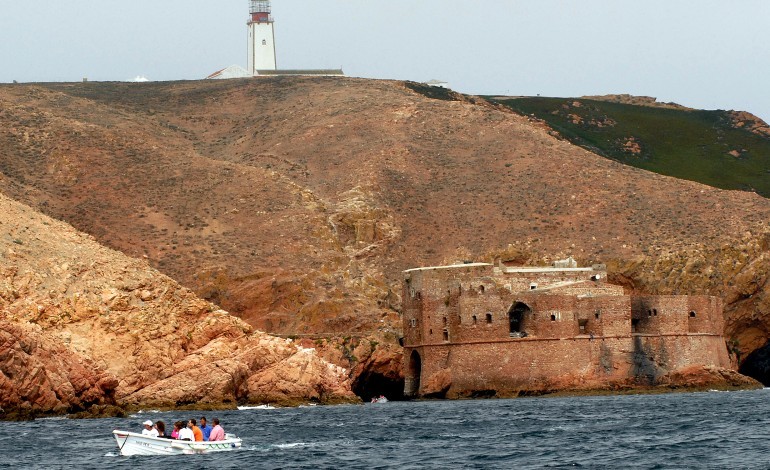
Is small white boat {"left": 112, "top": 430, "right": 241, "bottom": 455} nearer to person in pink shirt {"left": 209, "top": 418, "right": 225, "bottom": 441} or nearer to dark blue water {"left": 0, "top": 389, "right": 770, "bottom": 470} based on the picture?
person in pink shirt {"left": 209, "top": 418, "right": 225, "bottom": 441}

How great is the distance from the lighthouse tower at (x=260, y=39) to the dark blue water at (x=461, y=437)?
64507mm

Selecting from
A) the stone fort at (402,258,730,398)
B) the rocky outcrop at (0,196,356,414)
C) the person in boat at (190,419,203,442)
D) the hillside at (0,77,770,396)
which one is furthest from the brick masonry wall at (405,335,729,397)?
the person in boat at (190,419,203,442)

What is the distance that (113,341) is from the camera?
269ft

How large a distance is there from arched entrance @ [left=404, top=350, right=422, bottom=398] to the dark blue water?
1157cm

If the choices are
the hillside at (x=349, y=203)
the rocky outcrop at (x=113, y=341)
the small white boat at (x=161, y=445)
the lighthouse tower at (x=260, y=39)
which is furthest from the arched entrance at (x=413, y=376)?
the lighthouse tower at (x=260, y=39)

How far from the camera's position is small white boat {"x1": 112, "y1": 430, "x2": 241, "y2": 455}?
6094cm

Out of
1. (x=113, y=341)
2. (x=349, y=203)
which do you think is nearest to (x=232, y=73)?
(x=349, y=203)

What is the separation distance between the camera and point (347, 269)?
10962 centimetres

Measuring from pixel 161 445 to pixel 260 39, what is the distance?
93.6 meters

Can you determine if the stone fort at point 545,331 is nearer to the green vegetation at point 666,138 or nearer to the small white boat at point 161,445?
the small white boat at point 161,445

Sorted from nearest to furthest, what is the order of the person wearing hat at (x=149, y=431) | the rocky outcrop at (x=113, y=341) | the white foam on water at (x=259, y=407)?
the person wearing hat at (x=149, y=431), the rocky outcrop at (x=113, y=341), the white foam on water at (x=259, y=407)

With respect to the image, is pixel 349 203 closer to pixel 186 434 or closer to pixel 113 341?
pixel 113 341

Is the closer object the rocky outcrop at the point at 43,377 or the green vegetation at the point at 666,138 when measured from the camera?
the rocky outcrop at the point at 43,377

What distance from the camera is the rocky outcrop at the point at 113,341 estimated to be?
3004 inches
